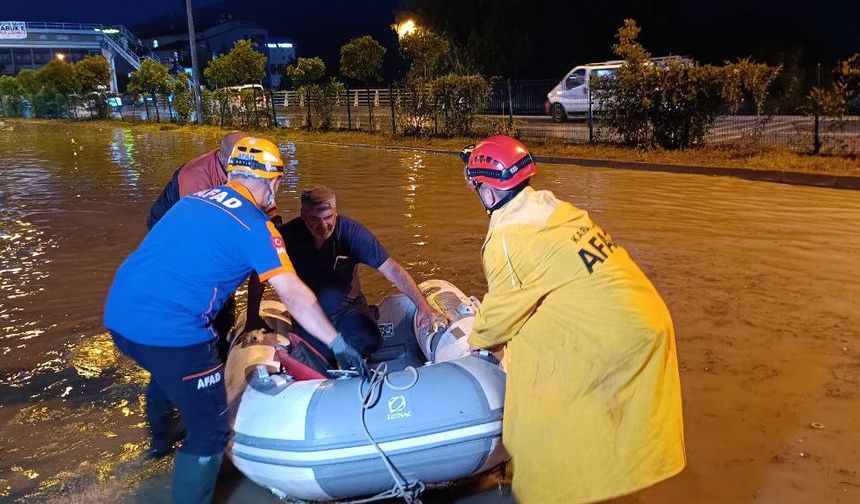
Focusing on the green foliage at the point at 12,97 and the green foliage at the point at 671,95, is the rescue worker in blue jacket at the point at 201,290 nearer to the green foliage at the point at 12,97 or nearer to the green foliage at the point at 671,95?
the green foliage at the point at 671,95

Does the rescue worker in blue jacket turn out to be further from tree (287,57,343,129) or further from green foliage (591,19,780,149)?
tree (287,57,343,129)

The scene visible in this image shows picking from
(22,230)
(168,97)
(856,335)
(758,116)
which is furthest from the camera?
(168,97)

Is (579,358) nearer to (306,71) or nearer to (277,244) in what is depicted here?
(277,244)

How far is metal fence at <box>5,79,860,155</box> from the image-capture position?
51.0ft

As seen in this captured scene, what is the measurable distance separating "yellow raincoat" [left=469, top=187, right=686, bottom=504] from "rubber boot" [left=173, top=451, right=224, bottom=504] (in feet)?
4.80

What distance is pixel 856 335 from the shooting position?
565cm

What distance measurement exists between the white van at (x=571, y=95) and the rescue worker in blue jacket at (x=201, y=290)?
70.5 ft

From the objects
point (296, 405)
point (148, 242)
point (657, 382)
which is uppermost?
point (148, 242)

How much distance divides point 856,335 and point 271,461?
465 centimetres

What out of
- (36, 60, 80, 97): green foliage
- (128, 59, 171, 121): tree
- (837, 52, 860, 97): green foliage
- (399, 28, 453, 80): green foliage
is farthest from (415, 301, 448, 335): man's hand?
(36, 60, 80, 97): green foliage

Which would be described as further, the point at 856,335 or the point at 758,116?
the point at 758,116

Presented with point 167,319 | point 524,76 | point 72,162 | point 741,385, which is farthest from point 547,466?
point 524,76

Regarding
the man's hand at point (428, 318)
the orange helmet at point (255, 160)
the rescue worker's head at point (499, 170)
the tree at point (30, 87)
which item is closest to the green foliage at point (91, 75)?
the tree at point (30, 87)

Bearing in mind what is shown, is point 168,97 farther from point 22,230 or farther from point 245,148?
point 245,148
